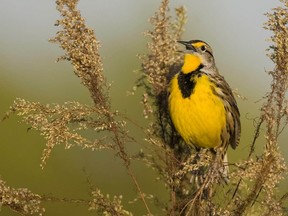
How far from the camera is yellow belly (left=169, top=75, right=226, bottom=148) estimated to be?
4402 millimetres

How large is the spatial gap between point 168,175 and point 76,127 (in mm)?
422

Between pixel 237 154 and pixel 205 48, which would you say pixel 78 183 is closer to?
pixel 237 154

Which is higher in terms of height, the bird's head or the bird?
the bird's head

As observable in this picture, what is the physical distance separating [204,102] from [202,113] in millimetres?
59

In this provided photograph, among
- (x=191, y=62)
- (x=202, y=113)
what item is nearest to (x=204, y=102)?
(x=202, y=113)

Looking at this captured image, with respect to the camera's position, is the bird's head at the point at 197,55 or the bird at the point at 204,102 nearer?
the bird at the point at 204,102

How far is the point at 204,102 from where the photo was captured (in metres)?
4.60

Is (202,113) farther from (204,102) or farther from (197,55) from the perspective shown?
(197,55)

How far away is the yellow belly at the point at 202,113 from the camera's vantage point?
440 centimetres

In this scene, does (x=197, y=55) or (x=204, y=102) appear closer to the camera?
(x=204, y=102)

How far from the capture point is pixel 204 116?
461cm

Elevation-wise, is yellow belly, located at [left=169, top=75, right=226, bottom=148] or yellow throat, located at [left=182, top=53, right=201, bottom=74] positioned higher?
yellow throat, located at [left=182, top=53, right=201, bottom=74]

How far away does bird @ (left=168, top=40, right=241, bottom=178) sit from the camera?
4.50 meters

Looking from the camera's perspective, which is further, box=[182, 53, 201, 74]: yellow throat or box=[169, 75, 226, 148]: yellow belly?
box=[182, 53, 201, 74]: yellow throat
